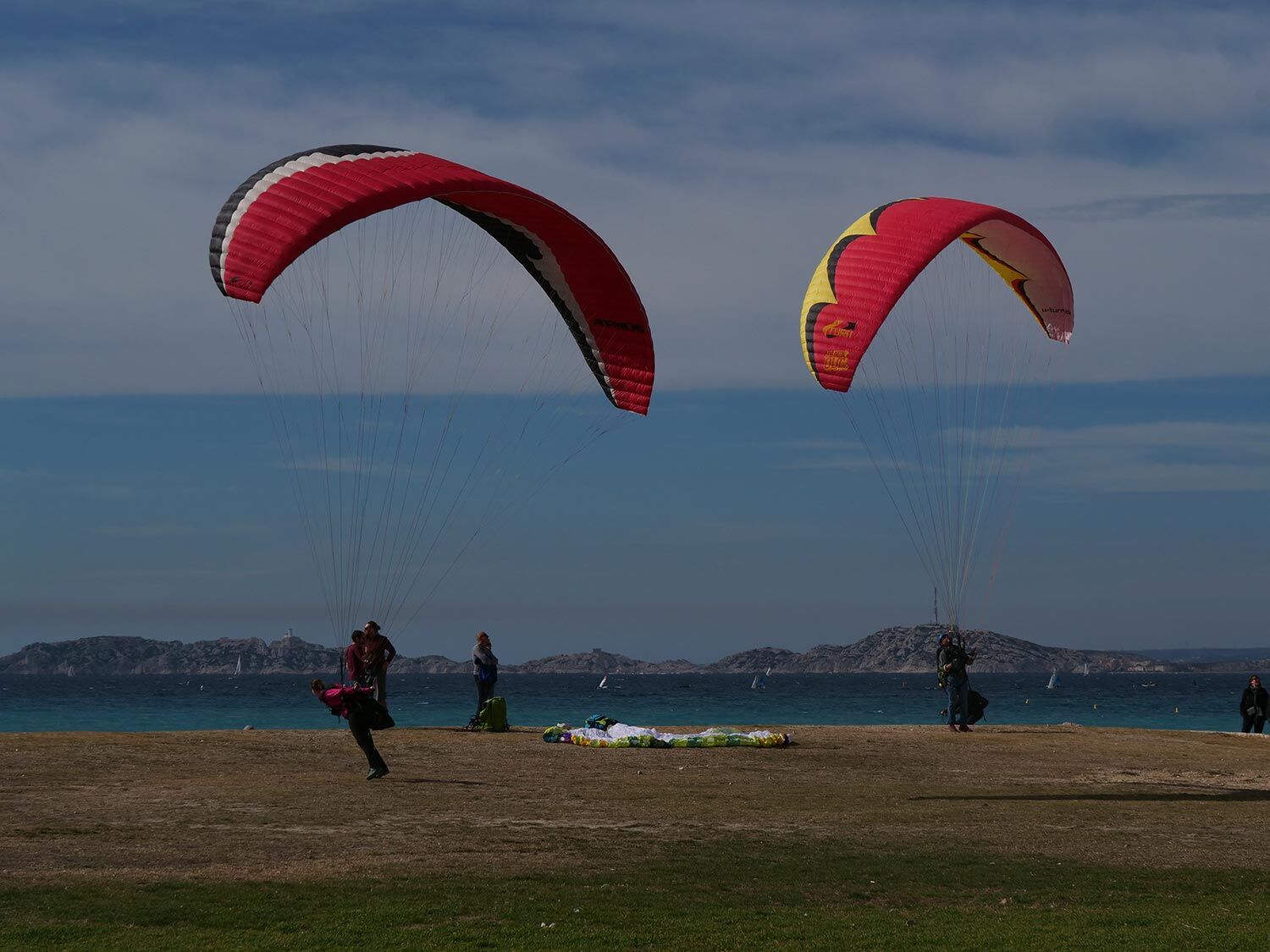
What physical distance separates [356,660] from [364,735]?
4.77 feet

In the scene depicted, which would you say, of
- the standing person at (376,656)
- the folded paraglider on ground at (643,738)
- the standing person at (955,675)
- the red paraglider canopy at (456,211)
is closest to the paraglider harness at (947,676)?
the standing person at (955,675)

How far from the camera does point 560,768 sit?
65.7ft

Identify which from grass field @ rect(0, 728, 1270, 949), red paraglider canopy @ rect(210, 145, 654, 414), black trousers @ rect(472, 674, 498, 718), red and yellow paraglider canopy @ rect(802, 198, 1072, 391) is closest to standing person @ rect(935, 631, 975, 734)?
grass field @ rect(0, 728, 1270, 949)

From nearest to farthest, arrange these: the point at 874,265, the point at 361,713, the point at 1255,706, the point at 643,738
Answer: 1. the point at 361,713
2. the point at 874,265
3. the point at 643,738
4. the point at 1255,706

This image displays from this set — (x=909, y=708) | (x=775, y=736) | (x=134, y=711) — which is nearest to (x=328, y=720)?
(x=134, y=711)

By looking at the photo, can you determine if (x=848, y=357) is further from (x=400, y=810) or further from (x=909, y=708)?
(x=909, y=708)

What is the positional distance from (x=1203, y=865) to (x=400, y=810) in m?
8.15

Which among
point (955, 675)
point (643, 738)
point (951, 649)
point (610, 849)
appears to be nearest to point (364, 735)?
point (610, 849)

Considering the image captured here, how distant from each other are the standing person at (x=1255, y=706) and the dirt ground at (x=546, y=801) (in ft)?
20.8

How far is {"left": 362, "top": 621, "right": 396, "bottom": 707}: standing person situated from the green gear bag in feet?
19.2

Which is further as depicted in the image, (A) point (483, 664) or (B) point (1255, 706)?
(B) point (1255, 706)

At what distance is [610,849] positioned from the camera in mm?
13891

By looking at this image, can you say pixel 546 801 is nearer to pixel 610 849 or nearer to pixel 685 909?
pixel 610 849

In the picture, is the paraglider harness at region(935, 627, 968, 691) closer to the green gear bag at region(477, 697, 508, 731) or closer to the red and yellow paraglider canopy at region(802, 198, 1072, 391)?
the red and yellow paraglider canopy at region(802, 198, 1072, 391)
